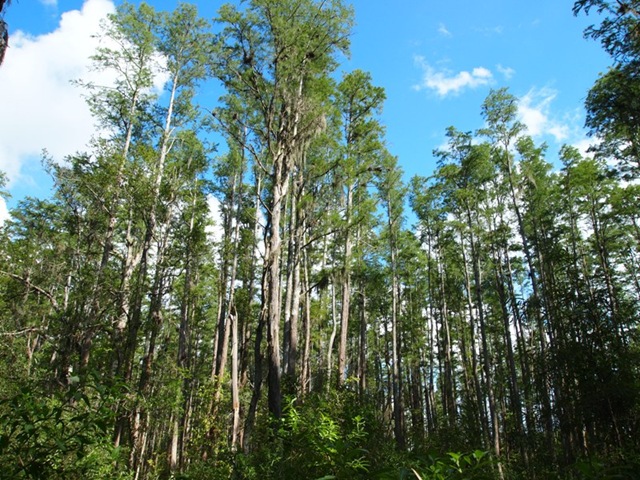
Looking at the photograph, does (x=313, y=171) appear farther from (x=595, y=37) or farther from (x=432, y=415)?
(x=432, y=415)

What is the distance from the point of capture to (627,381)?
271 inches

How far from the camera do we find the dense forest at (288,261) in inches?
271

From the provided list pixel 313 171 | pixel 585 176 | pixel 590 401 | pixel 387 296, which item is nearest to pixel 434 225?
pixel 387 296

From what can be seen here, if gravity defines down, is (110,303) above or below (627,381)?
above

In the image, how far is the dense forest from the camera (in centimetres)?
688

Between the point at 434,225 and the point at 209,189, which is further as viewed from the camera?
the point at 434,225

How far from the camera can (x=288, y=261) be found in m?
11.9

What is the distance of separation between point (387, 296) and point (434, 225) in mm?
5759

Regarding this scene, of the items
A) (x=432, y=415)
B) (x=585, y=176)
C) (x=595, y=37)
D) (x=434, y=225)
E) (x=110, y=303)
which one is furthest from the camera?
(x=432, y=415)

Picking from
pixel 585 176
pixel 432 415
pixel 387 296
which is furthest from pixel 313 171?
pixel 432 415

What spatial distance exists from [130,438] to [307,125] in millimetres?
8316

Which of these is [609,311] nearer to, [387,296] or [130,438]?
[130,438]

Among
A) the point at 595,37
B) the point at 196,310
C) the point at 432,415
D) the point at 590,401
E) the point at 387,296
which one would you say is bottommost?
the point at 432,415

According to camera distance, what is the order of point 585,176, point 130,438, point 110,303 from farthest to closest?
point 585,176 < point 110,303 < point 130,438
